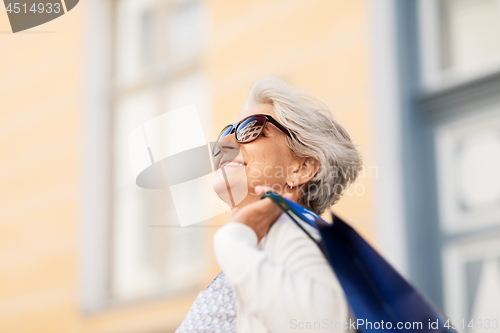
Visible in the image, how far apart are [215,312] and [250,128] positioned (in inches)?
16.8

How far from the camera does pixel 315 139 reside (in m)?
1.45

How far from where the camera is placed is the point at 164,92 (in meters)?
5.17

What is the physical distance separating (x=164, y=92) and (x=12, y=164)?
5.39 feet

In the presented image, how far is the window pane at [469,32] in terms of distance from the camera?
347 centimetres

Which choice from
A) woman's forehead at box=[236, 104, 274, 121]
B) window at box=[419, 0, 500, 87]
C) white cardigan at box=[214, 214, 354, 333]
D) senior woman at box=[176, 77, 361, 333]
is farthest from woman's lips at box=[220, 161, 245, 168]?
window at box=[419, 0, 500, 87]

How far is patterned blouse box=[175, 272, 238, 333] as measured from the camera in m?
1.23

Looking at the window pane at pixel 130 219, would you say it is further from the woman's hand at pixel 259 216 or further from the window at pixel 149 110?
the woman's hand at pixel 259 216

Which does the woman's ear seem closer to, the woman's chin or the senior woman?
the senior woman

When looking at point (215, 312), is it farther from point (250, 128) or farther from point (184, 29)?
point (184, 29)

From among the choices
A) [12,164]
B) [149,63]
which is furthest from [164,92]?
[12,164]

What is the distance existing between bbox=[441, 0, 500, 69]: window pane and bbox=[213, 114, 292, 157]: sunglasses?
244 cm

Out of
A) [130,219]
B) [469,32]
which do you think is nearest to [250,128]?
[469,32]

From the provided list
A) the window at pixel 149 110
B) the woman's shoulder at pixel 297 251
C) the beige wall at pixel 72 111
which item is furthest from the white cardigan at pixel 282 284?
the window at pixel 149 110

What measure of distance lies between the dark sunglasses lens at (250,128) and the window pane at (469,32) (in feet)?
8.10
